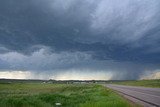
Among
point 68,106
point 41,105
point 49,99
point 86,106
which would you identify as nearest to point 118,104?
point 86,106

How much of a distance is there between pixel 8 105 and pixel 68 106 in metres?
5.45

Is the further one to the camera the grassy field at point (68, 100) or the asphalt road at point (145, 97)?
the asphalt road at point (145, 97)

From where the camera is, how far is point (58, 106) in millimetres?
31016

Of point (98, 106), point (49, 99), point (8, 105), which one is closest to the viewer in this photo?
point (98, 106)

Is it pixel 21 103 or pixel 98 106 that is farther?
pixel 21 103

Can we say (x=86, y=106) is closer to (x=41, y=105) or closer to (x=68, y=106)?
(x=68, y=106)

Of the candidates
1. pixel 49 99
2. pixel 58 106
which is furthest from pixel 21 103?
pixel 49 99

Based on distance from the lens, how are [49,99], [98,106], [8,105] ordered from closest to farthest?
1. [98,106]
2. [8,105]
3. [49,99]

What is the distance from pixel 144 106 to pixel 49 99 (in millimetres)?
14454

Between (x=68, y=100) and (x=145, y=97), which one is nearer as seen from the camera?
(x=68, y=100)

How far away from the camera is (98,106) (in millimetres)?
26578

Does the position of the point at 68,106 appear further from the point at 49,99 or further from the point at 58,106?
the point at 49,99

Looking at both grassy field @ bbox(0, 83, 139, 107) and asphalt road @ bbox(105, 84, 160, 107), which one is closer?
grassy field @ bbox(0, 83, 139, 107)

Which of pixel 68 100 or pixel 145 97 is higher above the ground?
pixel 145 97
